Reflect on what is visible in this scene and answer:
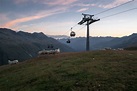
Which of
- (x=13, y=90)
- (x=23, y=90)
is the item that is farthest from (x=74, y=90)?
→ (x=13, y=90)

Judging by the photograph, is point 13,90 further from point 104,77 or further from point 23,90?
point 104,77

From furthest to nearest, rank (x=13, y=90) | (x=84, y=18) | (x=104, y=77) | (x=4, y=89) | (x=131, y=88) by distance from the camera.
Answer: (x=84, y=18), (x=4, y=89), (x=13, y=90), (x=104, y=77), (x=131, y=88)

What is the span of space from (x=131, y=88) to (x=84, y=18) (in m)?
52.1

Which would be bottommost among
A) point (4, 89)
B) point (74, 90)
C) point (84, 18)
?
point (4, 89)

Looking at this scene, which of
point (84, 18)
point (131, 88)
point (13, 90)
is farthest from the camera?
point (84, 18)

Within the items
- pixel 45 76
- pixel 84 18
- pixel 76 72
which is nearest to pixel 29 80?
pixel 45 76

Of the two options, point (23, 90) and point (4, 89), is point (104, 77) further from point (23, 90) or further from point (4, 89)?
point (4, 89)

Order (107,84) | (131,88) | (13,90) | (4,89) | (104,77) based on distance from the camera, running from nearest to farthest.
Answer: (131,88)
(107,84)
(104,77)
(13,90)
(4,89)

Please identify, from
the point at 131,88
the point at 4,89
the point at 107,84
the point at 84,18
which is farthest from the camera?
the point at 84,18

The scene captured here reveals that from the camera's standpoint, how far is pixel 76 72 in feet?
89.7

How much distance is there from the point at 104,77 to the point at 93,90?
12.6ft

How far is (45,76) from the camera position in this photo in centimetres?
2828

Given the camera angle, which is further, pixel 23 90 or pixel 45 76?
pixel 45 76

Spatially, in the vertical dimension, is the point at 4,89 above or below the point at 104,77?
below
